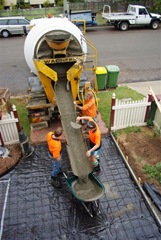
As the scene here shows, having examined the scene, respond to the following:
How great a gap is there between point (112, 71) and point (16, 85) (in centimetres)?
462

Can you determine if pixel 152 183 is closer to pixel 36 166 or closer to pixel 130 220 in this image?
pixel 130 220

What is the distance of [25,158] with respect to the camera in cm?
622

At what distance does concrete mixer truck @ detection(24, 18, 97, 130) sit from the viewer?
600cm

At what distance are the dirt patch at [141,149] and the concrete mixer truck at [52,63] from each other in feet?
6.52

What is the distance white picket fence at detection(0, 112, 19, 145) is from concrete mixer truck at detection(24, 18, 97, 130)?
763 millimetres

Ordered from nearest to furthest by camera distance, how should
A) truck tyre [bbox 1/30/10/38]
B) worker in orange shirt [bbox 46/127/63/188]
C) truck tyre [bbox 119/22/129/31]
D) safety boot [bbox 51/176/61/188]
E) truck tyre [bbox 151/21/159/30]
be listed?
worker in orange shirt [bbox 46/127/63/188]
safety boot [bbox 51/176/61/188]
truck tyre [bbox 1/30/10/38]
truck tyre [bbox 119/22/129/31]
truck tyre [bbox 151/21/159/30]

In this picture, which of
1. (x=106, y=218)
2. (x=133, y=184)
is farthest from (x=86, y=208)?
(x=133, y=184)

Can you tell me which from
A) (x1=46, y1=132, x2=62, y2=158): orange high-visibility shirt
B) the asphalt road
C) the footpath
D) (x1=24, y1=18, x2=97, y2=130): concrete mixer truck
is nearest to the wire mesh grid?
(x1=46, y1=132, x2=62, y2=158): orange high-visibility shirt

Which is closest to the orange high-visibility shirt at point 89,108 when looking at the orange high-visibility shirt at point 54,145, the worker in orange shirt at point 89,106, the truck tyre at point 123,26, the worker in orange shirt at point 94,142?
the worker in orange shirt at point 89,106

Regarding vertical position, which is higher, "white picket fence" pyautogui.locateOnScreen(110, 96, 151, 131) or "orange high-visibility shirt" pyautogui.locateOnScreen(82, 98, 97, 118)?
"orange high-visibility shirt" pyautogui.locateOnScreen(82, 98, 97, 118)

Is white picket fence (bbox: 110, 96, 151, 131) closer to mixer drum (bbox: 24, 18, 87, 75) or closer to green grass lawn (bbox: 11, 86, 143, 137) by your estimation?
green grass lawn (bbox: 11, 86, 143, 137)

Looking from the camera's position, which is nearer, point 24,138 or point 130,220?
point 130,220

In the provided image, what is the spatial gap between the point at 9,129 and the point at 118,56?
935 cm

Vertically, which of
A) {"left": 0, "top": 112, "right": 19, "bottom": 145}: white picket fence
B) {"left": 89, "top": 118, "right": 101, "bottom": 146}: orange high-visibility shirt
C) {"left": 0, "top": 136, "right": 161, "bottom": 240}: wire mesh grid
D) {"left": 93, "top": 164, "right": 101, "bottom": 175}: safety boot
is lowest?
{"left": 0, "top": 136, "right": 161, "bottom": 240}: wire mesh grid
